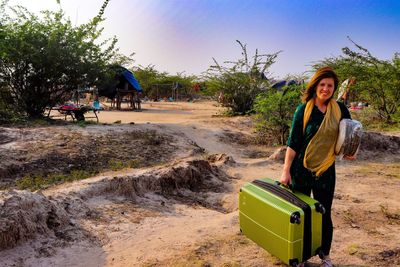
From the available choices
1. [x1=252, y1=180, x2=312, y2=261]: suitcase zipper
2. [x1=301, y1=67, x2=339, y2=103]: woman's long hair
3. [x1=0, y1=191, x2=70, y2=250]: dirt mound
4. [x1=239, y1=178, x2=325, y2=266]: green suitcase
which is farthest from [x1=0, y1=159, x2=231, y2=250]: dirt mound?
[x1=301, y1=67, x2=339, y2=103]: woman's long hair

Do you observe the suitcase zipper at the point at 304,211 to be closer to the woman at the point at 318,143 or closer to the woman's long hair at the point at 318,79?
the woman at the point at 318,143

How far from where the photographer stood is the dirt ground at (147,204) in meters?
3.03

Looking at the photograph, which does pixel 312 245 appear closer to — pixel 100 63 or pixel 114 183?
pixel 114 183

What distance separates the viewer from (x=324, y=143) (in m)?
2.69

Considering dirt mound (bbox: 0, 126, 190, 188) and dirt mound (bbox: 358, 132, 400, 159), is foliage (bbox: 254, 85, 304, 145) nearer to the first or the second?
dirt mound (bbox: 358, 132, 400, 159)

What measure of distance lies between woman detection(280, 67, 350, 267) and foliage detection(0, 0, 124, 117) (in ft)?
28.5

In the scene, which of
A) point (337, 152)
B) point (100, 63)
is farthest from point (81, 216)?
point (100, 63)

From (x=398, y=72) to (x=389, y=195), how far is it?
7956 millimetres

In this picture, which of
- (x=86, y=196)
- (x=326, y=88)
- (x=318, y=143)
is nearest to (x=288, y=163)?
(x=318, y=143)

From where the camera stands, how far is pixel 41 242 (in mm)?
3057

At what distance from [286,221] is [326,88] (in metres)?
1.00

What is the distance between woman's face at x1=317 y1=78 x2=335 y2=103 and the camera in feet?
8.71

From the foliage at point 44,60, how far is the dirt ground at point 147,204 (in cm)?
277

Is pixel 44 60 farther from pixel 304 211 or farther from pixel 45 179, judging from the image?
pixel 304 211
